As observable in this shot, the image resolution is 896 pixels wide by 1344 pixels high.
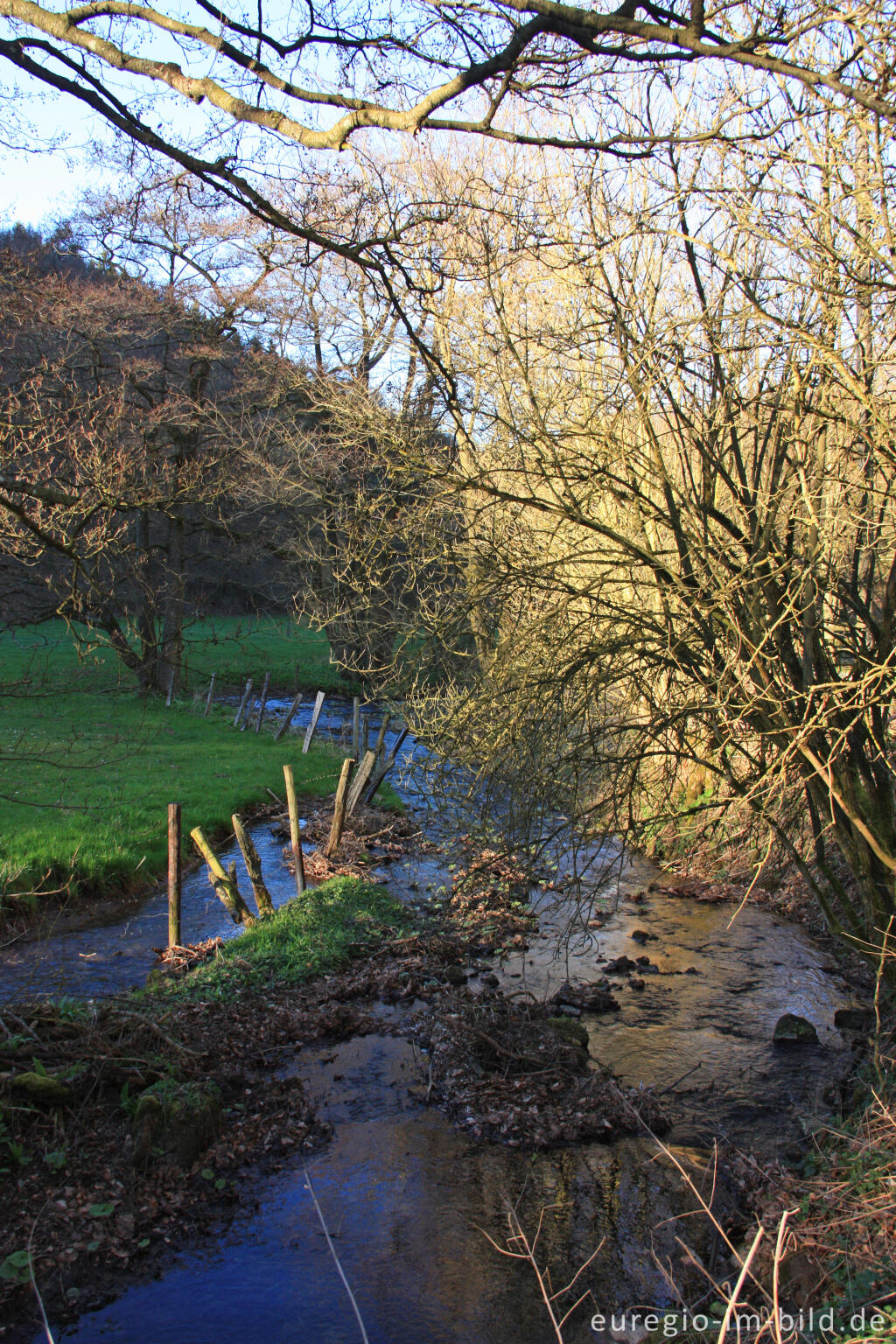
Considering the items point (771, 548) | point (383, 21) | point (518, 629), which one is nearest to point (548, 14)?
point (383, 21)

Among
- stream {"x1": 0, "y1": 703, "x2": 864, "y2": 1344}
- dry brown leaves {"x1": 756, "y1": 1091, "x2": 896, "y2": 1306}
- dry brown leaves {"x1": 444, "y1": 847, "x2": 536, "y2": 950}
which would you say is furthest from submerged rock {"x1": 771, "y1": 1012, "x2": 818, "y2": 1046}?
dry brown leaves {"x1": 444, "y1": 847, "x2": 536, "y2": 950}

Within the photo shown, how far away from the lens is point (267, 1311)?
4715 mm

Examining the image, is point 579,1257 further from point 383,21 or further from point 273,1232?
point 383,21

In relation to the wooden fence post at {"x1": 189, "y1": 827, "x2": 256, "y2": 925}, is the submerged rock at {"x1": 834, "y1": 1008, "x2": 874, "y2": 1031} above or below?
above

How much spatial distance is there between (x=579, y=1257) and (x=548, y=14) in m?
5.98

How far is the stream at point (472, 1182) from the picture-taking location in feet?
15.3

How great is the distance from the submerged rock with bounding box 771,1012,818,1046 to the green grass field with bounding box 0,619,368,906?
5.57 meters

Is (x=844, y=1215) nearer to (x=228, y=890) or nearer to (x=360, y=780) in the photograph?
(x=228, y=890)

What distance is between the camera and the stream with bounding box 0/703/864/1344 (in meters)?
4.68

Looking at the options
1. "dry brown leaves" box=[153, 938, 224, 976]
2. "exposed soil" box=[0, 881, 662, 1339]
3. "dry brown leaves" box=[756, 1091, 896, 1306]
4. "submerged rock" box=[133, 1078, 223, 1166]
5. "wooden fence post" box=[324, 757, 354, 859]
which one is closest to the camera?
"dry brown leaves" box=[756, 1091, 896, 1306]

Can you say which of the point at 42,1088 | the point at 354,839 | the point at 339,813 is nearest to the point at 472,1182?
the point at 42,1088

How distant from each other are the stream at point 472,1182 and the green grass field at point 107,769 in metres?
1.76

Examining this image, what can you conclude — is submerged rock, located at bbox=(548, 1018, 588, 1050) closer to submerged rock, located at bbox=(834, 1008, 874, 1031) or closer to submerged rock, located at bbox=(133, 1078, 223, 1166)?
submerged rock, located at bbox=(834, 1008, 874, 1031)

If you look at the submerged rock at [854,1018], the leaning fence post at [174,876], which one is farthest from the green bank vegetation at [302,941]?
the submerged rock at [854,1018]
